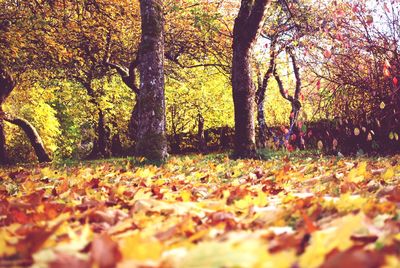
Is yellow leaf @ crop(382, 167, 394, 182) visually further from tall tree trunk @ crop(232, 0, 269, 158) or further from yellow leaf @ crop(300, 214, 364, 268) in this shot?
tall tree trunk @ crop(232, 0, 269, 158)

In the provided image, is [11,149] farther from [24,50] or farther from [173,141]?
[24,50]

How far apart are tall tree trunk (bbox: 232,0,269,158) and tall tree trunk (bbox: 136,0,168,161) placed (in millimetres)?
1772

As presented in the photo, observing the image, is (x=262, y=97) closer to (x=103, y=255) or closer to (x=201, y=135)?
(x=201, y=135)

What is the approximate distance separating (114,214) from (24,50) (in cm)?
1280

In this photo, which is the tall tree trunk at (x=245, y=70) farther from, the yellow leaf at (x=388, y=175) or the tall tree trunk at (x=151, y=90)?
the yellow leaf at (x=388, y=175)

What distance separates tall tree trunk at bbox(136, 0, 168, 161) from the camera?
21.4ft

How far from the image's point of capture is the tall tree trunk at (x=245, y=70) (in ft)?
25.5

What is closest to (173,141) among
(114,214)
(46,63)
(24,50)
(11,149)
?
(11,149)

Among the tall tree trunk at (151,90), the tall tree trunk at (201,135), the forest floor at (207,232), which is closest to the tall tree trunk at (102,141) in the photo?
the tall tree trunk at (201,135)

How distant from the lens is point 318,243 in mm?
1006

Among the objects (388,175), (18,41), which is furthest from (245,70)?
(18,41)

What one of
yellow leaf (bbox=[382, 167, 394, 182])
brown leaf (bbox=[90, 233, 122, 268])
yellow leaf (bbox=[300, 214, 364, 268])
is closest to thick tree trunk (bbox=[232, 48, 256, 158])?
yellow leaf (bbox=[382, 167, 394, 182])

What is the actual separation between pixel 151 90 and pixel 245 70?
2.15 meters

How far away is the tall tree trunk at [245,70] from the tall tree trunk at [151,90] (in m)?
1.77
